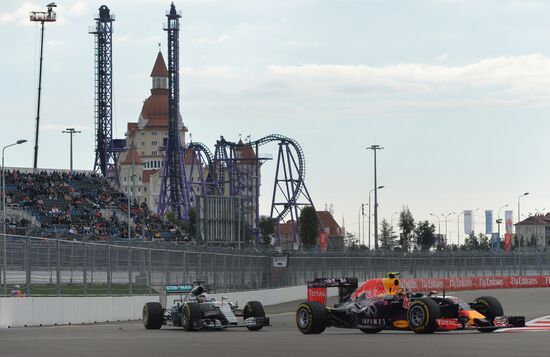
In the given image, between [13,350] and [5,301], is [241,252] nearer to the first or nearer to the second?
[5,301]

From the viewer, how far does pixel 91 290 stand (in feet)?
113

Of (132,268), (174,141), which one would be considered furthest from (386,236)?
(132,268)

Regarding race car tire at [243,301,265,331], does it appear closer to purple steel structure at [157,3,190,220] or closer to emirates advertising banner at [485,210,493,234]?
emirates advertising banner at [485,210,493,234]

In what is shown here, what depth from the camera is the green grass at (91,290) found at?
3200 cm

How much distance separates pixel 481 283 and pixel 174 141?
58.7 m

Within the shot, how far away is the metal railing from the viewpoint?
30.9 meters

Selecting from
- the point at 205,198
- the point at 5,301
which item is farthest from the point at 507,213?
the point at 5,301

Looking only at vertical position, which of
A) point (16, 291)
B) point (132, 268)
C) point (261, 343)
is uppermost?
point (132, 268)

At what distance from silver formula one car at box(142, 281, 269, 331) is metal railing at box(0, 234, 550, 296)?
12.7ft

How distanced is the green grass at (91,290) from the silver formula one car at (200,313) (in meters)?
4.16

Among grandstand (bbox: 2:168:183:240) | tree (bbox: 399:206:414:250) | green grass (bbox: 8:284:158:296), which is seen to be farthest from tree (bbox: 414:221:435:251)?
green grass (bbox: 8:284:158:296)

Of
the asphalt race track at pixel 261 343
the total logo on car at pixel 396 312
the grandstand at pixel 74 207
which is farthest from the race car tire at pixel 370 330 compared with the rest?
the grandstand at pixel 74 207

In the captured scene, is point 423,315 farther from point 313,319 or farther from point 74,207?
point 74,207

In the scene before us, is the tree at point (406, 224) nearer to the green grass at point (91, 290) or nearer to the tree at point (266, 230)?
the tree at point (266, 230)
